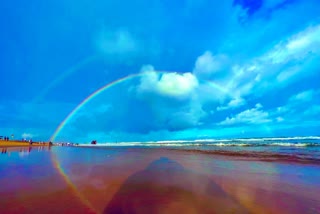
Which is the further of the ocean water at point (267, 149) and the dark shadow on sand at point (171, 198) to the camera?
the ocean water at point (267, 149)

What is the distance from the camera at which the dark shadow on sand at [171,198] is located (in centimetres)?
507

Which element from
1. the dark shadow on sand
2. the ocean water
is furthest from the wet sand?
the ocean water

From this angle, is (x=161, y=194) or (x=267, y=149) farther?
(x=267, y=149)

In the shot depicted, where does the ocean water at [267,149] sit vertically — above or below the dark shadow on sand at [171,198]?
above

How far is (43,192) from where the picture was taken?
666cm

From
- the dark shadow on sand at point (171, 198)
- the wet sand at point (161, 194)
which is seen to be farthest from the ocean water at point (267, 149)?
the dark shadow on sand at point (171, 198)

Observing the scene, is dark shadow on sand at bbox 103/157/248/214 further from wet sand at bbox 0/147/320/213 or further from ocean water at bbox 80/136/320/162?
ocean water at bbox 80/136/320/162

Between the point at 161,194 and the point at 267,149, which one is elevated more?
the point at 267,149

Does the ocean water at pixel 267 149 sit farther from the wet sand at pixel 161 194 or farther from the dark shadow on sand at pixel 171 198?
the dark shadow on sand at pixel 171 198

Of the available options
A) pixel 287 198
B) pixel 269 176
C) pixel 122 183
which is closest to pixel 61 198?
pixel 122 183

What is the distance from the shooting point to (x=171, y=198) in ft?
19.6

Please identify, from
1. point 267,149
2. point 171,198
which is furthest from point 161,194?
point 267,149

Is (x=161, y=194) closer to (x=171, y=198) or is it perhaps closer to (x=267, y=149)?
(x=171, y=198)

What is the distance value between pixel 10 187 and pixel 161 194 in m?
4.69
